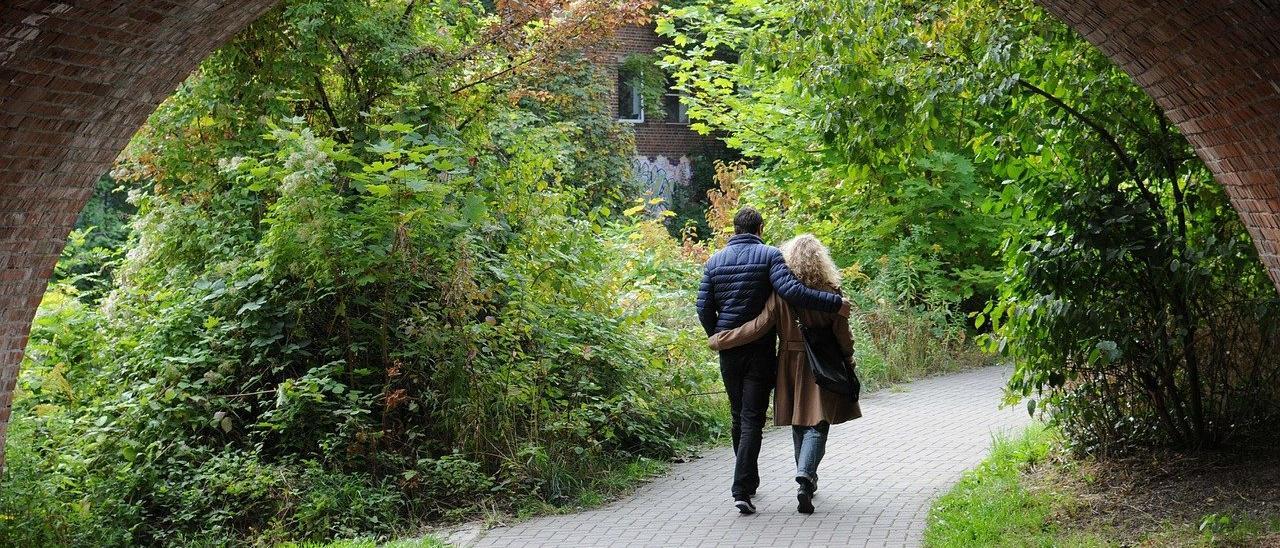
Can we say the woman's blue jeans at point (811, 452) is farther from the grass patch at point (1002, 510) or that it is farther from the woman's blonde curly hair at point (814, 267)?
the woman's blonde curly hair at point (814, 267)

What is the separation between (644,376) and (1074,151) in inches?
150

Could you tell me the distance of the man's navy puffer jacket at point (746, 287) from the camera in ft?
25.4

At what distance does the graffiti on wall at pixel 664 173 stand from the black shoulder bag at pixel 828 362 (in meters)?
21.6

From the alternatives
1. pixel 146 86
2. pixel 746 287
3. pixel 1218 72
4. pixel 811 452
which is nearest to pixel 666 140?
pixel 746 287

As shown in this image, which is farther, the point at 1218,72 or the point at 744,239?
the point at 744,239

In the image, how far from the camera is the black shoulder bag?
775 centimetres

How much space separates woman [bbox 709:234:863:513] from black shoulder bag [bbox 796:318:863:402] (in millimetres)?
38

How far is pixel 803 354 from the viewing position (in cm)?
791

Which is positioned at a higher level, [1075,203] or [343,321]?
[1075,203]

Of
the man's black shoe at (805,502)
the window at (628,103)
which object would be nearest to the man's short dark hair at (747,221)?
the man's black shoe at (805,502)

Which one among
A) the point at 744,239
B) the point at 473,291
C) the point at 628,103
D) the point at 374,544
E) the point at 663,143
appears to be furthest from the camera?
the point at 628,103

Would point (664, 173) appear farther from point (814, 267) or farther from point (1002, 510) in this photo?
point (1002, 510)

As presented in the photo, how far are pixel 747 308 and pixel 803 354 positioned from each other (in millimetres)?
468

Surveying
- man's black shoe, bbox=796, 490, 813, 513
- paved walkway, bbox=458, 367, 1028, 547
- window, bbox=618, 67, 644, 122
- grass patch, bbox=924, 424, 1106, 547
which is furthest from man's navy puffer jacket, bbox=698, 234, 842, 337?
window, bbox=618, 67, 644, 122
